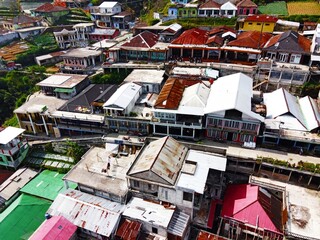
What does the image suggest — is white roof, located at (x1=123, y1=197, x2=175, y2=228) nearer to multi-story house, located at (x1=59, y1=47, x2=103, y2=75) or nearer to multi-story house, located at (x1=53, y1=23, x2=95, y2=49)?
multi-story house, located at (x1=59, y1=47, x2=103, y2=75)

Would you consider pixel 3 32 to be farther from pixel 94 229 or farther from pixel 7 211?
pixel 94 229

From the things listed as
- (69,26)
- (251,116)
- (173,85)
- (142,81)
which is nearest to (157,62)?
(142,81)

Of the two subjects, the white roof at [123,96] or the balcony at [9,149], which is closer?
the white roof at [123,96]

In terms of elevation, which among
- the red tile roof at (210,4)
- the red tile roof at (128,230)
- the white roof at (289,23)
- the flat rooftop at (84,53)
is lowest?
the red tile roof at (128,230)

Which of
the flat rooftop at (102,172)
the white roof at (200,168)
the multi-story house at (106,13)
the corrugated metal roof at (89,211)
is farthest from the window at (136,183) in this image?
the multi-story house at (106,13)

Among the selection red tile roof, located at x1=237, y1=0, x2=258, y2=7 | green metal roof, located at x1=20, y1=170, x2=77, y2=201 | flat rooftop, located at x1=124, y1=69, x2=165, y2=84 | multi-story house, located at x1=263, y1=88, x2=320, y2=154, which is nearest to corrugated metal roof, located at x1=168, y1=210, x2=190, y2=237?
green metal roof, located at x1=20, y1=170, x2=77, y2=201

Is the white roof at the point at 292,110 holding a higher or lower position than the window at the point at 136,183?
higher

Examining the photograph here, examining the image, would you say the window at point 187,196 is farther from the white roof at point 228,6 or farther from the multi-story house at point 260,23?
the white roof at point 228,6
